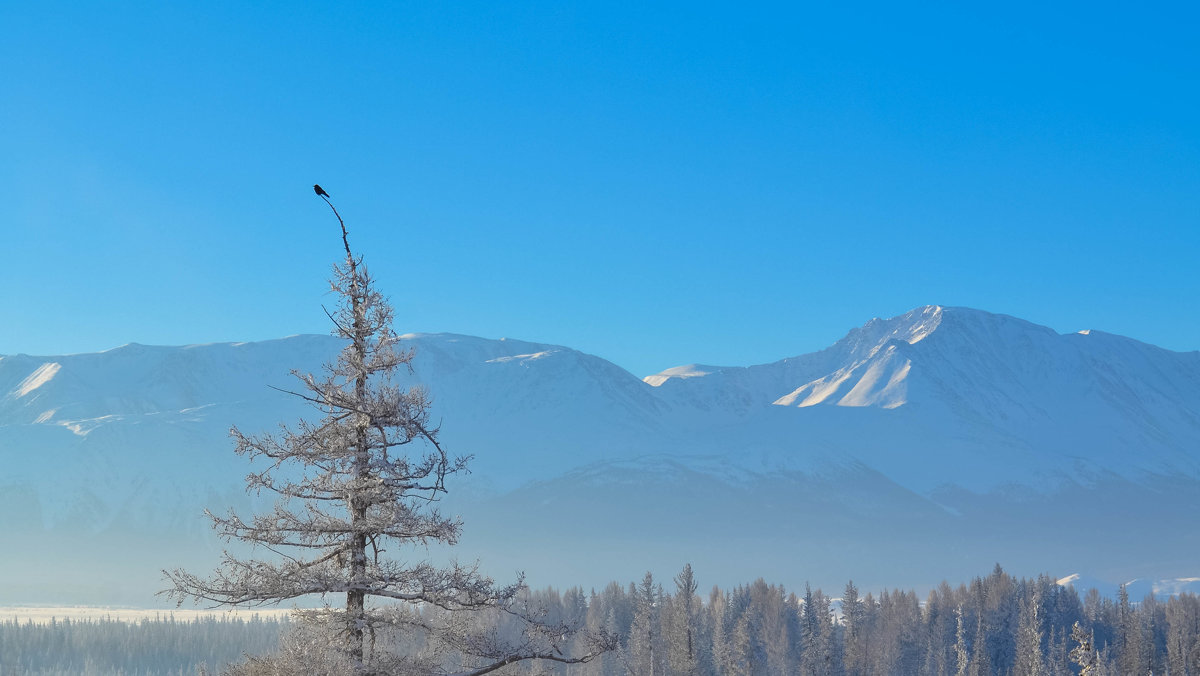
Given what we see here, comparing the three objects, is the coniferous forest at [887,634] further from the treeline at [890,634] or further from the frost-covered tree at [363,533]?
the frost-covered tree at [363,533]

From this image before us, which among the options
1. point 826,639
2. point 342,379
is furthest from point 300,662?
point 826,639

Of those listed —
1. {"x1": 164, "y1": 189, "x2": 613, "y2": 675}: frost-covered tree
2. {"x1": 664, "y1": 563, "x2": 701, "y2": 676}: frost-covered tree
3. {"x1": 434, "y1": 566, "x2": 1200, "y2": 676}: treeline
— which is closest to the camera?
{"x1": 164, "y1": 189, "x2": 613, "y2": 675}: frost-covered tree

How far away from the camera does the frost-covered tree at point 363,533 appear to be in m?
18.9

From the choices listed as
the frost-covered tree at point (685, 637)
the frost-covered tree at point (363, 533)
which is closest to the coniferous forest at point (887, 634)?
the frost-covered tree at point (685, 637)

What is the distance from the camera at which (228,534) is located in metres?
18.9

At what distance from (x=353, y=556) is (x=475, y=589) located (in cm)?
217

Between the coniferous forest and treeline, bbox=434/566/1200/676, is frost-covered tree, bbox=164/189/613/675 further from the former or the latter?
the coniferous forest

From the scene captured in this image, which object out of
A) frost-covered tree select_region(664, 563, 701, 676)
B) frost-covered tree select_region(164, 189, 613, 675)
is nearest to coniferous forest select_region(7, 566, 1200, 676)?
frost-covered tree select_region(664, 563, 701, 676)

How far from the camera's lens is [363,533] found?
1958 cm

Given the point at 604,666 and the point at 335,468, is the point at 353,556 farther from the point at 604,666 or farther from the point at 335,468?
the point at 604,666

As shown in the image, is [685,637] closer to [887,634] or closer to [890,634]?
[890,634]

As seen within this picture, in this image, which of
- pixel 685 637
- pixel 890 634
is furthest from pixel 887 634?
pixel 685 637

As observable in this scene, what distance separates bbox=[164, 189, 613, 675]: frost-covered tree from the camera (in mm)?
18906

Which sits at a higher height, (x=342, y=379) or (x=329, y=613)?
(x=342, y=379)
